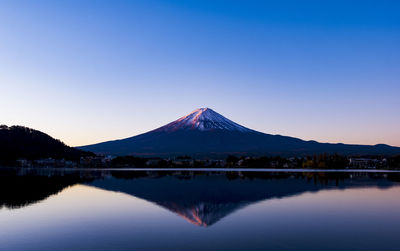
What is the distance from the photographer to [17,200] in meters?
26.2

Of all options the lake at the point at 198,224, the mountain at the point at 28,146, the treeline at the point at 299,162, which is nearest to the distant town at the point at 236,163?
the treeline at the point at 299,162

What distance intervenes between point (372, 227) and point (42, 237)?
1389 cm

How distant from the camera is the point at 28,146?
474ft

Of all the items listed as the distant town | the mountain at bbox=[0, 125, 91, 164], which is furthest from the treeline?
the mountain at bbox=[0, 125, 91, 164]

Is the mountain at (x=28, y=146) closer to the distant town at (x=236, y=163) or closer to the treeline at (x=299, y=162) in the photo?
the distant town at (x=236, y=163)

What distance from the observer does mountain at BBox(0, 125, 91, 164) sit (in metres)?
135

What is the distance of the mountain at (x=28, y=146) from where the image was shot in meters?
135

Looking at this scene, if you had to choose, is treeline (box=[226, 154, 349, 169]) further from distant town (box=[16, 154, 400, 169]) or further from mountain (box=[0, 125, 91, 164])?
mountain (box=[0, 125, 91, 164])

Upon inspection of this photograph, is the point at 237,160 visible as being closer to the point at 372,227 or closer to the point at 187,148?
the point at 187,148

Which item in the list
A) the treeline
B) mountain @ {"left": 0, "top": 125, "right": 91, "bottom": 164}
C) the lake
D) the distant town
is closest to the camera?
the lake

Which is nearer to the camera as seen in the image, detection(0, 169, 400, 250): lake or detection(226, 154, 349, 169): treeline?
detection(0, 169, 400, 250): lake

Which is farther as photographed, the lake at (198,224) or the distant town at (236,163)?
the distant town at (236,163)

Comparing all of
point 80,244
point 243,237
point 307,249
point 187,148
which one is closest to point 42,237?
point 80,244

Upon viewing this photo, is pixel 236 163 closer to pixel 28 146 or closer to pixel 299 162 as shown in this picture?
pixel 299 162
